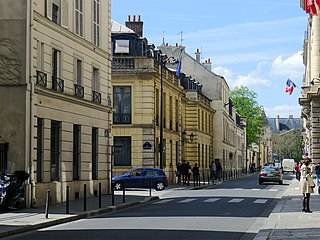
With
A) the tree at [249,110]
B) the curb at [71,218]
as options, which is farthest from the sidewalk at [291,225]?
the tree at [249,110]

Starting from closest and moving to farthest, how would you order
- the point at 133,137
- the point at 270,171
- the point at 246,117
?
the point at 133,137
the point at 270,171
the point at 246,117

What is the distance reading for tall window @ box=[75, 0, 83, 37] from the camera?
101ft

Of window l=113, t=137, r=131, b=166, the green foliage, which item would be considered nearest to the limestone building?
window l=113, t=137, r=131, b=166

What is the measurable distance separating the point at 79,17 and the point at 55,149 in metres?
6.25

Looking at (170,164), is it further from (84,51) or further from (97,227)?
(97,227)

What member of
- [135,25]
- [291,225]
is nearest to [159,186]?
[135,25]

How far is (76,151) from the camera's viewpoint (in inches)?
1222

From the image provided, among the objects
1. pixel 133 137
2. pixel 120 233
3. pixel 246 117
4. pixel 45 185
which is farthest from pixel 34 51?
pixel 246 117

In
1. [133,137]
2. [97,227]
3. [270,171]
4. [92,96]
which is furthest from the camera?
[270,171]

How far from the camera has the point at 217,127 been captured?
84.1 meters

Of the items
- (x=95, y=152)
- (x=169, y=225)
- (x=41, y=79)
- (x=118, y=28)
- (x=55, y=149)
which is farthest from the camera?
A: (x=118, y=28)

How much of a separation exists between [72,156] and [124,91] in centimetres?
1930

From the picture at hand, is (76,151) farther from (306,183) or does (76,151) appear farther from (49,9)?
(306,183)

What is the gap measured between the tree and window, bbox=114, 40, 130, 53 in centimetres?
6734
